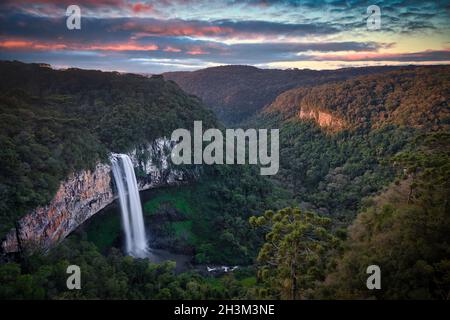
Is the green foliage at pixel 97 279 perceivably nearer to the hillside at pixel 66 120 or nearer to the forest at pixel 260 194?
the forest at pixel 260 194

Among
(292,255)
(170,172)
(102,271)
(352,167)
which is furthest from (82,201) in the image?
(352,167)

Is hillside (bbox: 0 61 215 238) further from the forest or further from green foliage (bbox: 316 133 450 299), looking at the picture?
green foliage (bbox: 316 133 450 299)

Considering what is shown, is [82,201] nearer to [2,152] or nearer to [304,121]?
[2,152]

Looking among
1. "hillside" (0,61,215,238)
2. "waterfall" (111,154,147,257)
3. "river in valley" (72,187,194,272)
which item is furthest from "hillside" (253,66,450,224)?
"waterfall" (111,154,147,257)

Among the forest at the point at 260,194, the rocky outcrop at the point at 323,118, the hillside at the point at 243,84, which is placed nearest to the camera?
the forest at the point at 260,194

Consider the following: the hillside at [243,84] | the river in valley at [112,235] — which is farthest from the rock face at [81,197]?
the hillside at [243,84]

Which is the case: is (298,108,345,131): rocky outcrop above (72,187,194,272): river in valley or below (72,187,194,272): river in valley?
above
